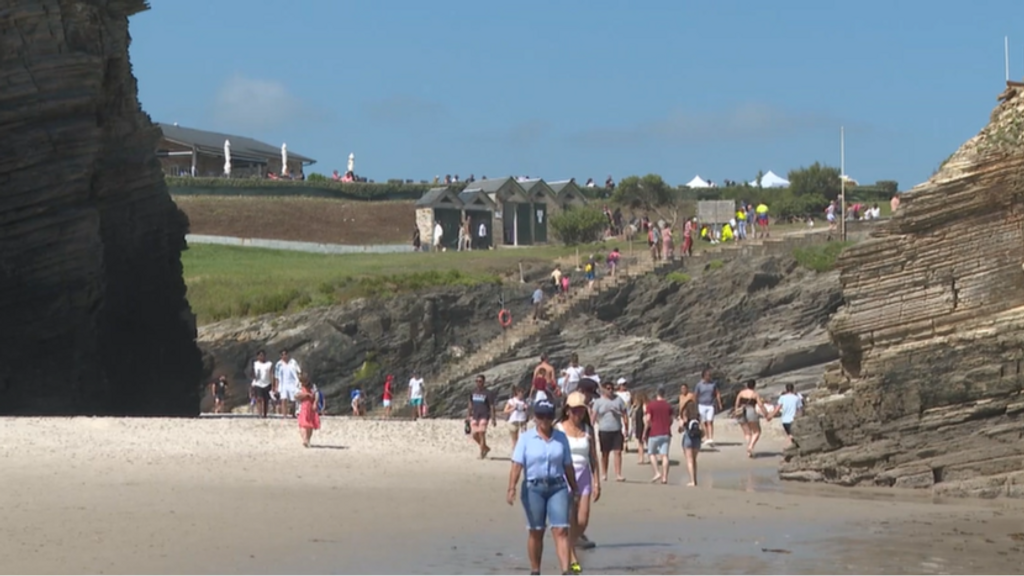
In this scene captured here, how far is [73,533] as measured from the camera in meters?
12.3

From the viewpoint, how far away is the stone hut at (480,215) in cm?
6450

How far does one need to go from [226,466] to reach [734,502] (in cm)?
621

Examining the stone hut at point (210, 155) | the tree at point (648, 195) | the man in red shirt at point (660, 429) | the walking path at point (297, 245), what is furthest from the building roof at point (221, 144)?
the man in red shirt at point (660, 429)

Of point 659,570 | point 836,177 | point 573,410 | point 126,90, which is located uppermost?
point 836,177

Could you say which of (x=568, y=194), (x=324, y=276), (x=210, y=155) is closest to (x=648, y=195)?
(x=568, y=194)

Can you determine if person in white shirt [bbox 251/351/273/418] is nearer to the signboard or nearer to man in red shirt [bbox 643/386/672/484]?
man in red shirt [bbox 643/386/672/484]

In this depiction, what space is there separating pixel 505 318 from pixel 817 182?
35.0 meters

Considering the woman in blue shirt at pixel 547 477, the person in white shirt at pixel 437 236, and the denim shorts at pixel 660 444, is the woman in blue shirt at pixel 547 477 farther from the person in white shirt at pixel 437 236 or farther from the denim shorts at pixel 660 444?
the person in white shirt at pixel 437 236

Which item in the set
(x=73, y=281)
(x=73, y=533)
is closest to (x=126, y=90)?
(x=73, y=281)

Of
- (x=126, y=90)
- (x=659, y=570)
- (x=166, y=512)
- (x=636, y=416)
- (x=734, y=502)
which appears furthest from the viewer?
(x=126, y=90)

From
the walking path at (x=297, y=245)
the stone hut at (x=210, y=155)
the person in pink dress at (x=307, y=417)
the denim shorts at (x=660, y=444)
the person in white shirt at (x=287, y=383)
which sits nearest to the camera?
the denim shorts at (x=660, y=444)

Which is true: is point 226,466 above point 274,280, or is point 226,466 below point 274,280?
below

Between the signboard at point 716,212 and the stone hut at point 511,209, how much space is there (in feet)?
29.5

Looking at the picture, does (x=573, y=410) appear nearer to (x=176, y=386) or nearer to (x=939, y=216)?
(x=939, y=216)
